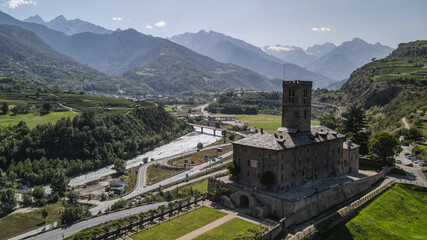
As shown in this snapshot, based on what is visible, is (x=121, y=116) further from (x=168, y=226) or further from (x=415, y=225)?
(x=415, y=225)

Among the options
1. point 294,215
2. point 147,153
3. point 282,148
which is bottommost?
point 147,153

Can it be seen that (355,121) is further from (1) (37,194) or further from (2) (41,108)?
(2) (41,108)

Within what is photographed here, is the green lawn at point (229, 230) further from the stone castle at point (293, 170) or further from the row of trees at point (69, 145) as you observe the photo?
the row of trees at point (69, 145)

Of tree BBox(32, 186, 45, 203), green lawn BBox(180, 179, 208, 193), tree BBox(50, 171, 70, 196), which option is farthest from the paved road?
tree BBox(50, 171, 70, 196)

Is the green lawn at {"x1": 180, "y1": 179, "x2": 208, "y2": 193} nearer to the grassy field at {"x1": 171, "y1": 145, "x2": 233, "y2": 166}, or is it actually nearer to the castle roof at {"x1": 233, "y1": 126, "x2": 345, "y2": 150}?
the castle roof at {"x1": 233, "y1": 126, "x2": 345, "y2": 150}

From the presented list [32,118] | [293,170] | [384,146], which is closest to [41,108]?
[32,118]

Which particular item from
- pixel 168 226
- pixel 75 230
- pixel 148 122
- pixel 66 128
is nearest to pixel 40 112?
pixel 66 128
